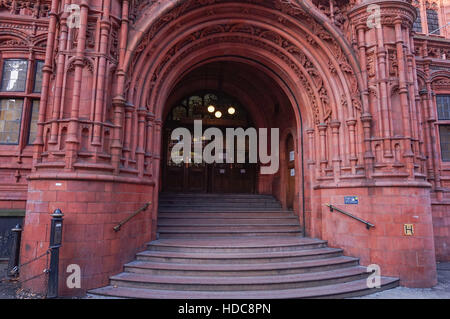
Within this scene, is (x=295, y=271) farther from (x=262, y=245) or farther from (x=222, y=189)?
(x=222, y=189)

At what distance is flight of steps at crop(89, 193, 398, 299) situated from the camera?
541cm

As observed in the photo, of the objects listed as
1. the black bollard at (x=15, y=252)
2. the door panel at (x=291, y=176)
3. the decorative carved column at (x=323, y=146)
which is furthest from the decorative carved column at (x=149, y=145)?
the door panel at (x=291, y=176)

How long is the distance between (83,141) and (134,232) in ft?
7.73

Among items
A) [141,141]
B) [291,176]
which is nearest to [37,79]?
[141,141]

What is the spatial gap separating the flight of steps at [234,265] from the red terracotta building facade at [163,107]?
563mm

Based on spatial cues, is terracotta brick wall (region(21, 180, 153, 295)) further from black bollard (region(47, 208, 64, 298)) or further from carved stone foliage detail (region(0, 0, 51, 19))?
carved stone foliage detail (region(0, 0, 51, 19))

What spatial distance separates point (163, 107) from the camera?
8.05 metres

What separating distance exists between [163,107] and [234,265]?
4743 millimetres

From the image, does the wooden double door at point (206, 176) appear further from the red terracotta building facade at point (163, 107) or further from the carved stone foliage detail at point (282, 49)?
the carved stone foliage detail at point (282, 49)

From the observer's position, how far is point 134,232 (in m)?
6.51

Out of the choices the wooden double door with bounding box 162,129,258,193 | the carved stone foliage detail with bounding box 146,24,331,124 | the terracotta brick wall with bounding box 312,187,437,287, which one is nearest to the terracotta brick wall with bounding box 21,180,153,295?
the carved stone foliage detail with bounding box 146,24,331,124

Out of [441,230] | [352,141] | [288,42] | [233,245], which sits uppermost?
[288,42]

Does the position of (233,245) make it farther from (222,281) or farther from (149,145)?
(149,145)
